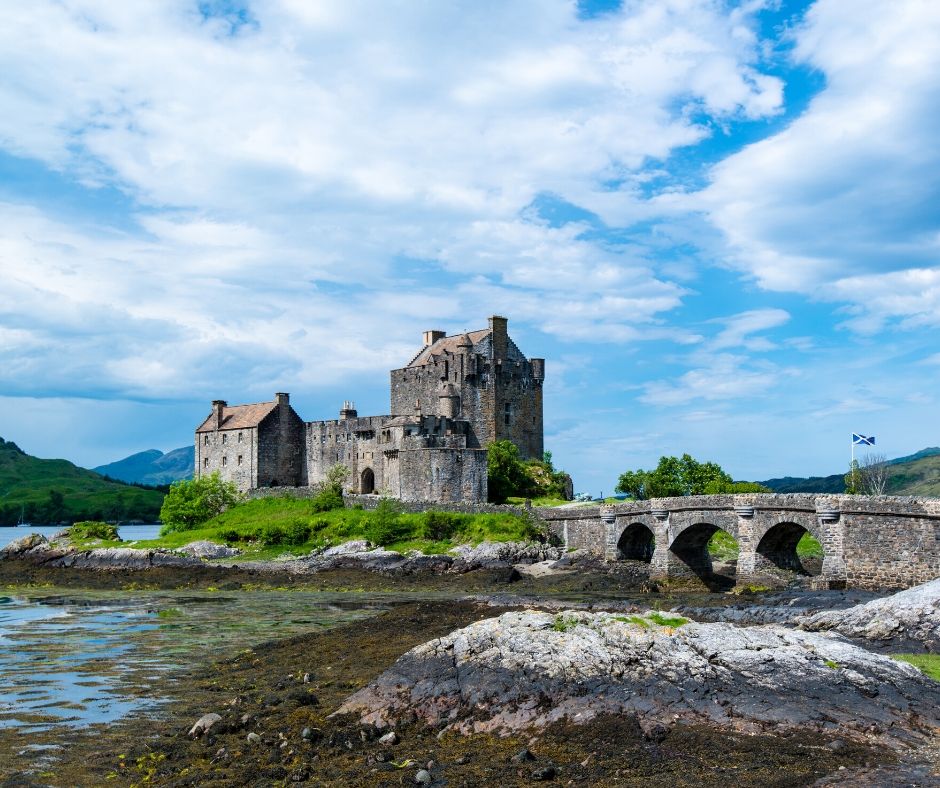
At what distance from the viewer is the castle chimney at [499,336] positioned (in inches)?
2876

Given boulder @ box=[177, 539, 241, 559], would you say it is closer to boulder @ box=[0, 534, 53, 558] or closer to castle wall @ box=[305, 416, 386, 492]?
boulder @ box=[0, 534, 53, 558]

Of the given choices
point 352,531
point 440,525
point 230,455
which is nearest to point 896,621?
point 440,525

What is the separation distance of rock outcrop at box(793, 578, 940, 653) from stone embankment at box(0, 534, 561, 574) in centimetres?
2727

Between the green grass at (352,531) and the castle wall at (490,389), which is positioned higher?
the castle wall at (490,389)

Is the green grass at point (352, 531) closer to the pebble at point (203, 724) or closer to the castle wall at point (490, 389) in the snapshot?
the castle wall at point (490, 389)

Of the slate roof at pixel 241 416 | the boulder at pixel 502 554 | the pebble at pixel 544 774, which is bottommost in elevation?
the pebble at pixel 544 774

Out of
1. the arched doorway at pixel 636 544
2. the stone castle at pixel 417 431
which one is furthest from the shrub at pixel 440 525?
the arched doorway at pixel 636 544

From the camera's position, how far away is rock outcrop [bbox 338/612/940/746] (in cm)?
1388

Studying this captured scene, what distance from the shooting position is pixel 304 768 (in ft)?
43.4

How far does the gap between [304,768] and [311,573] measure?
3939 centimetres

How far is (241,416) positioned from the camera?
276 feet

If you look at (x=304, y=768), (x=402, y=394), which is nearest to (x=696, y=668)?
(x=304, y=768)

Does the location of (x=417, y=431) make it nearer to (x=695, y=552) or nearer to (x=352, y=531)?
(x=352, y=531)

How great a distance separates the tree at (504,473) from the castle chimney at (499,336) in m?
7.34
